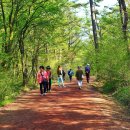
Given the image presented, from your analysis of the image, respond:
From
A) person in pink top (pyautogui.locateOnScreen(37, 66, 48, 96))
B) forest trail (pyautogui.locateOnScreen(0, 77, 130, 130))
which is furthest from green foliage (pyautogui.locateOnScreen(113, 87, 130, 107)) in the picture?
person in pink top (pyautogui.locateOnScreen(37, 66, 48, 96))

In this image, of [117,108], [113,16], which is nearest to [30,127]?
[117,108]

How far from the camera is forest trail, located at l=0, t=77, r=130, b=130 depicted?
42.2ft

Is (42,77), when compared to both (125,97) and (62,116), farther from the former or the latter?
(62,116)

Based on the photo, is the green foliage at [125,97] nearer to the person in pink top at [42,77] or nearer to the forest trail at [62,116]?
the forest trail at [62,116]

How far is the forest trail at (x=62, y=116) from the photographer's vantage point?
42.2ft

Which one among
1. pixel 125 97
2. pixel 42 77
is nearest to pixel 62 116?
pixel 125 97

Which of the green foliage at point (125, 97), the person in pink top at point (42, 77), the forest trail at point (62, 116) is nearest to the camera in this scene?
the forest trail at point (62, 116)

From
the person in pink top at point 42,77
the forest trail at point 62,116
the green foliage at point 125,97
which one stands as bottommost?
the forest trail at point 62,116

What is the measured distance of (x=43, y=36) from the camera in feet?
117

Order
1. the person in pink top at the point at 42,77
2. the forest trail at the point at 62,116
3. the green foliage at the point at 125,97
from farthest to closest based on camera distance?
the person in pink top at the point at 42,77 → the green foliage at the point at 125,97 → the forest trail at the point at 62,116

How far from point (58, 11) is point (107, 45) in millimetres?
4320

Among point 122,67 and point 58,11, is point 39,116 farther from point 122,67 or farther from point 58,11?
point 58,11

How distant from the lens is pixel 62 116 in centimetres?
1463

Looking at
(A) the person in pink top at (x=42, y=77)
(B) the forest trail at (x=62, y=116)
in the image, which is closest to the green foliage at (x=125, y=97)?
(B) the forest trail at (x=62, y=116)
